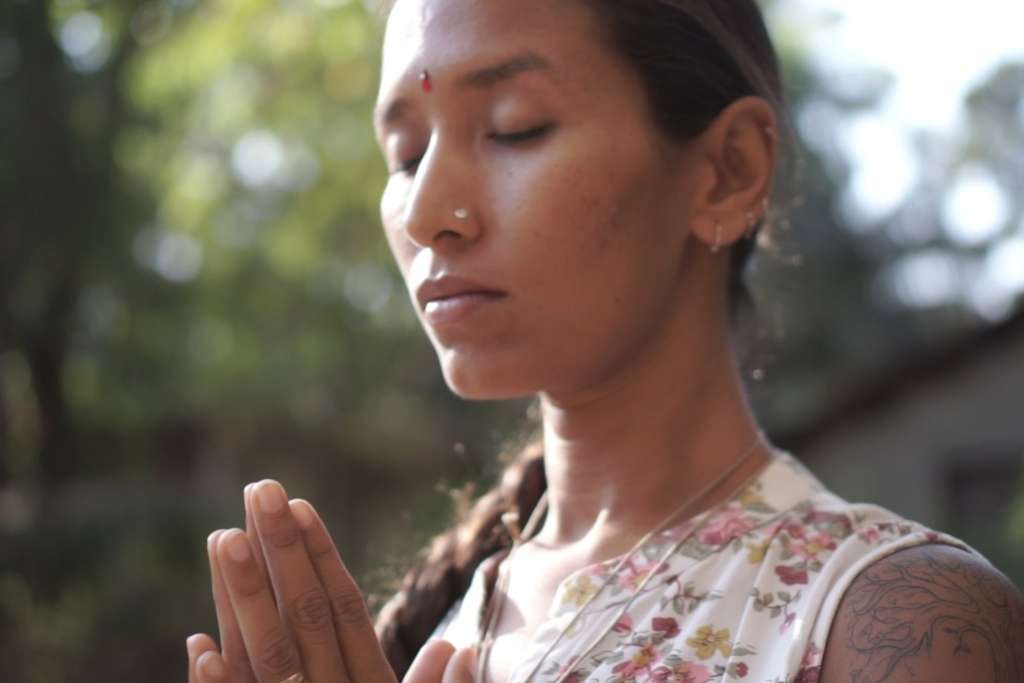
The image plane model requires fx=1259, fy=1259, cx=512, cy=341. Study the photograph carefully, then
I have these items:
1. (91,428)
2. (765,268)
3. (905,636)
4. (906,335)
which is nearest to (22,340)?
(91,428)

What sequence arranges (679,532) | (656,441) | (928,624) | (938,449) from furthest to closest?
(938,449)
(656,441)
(679,532)
(928,624)

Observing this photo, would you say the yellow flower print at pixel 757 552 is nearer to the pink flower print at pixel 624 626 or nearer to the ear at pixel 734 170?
the pink flower print at pixel 624 626

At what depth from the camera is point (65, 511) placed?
1127 cm

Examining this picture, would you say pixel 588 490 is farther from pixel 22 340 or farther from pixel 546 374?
pixel 22 340

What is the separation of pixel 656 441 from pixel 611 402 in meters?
0.09

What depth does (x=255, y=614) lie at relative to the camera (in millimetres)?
1658

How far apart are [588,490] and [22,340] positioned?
1081 centimetres

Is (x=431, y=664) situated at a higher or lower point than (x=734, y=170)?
lower

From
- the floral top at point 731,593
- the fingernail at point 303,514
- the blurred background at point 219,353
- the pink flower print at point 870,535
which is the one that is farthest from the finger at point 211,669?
the blurred background at point 219,353

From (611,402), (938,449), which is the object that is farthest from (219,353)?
(611,402)

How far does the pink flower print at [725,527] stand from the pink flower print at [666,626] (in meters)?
0.15

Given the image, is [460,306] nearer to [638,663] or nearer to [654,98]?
[654,98]

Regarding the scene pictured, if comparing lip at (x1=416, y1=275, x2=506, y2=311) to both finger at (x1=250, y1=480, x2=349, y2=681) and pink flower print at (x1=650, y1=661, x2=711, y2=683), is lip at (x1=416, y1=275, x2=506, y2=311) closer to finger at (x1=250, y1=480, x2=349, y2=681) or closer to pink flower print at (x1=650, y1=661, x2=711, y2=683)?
finger at (x1=250, y1=480, x2=349, y2=681)

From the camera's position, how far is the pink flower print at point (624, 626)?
1.78 metres
